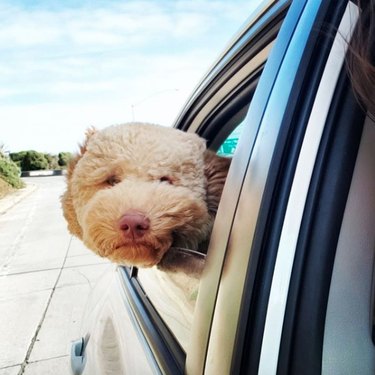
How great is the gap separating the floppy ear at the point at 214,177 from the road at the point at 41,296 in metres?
0.36

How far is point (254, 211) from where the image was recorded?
0.79 m

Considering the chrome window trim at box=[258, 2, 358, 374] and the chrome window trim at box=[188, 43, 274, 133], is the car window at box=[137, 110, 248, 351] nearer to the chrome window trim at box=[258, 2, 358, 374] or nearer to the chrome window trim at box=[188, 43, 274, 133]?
the chrome window trim at box=[188, 43, 274, 133]

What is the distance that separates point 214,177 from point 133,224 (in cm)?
25

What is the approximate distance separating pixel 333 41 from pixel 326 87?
81 mm

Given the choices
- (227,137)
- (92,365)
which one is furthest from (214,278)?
(92,365)

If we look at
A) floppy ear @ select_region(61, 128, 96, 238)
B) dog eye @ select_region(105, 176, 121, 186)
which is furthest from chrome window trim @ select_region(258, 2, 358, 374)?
floppy ear @ select_region(61, 128, 96, 238)

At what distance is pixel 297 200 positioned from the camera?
0.73 m

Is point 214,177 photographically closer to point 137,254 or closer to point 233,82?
point 137,254

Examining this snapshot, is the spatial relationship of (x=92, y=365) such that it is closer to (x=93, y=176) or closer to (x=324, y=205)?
(x=93, y=176)

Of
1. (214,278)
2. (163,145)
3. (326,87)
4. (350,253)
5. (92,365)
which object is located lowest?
(92,365)

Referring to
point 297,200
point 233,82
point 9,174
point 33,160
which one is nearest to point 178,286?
point 297,200

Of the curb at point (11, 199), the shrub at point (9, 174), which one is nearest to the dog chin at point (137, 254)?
the curb at point (11, 199)

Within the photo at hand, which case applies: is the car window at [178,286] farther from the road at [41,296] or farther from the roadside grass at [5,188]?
the roadside grass at [5,188]

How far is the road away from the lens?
3904mm
